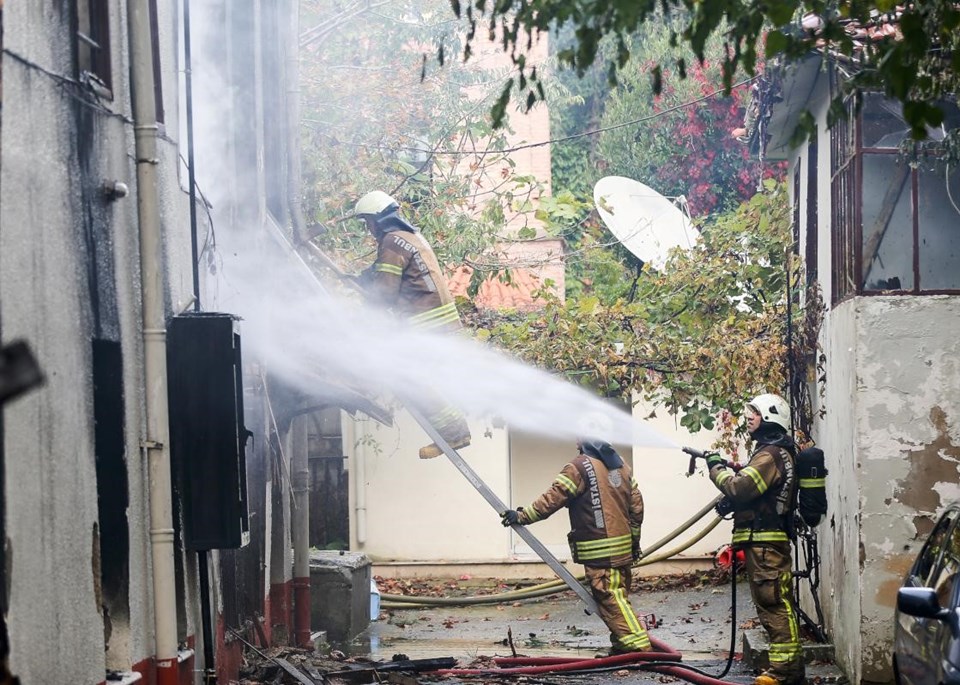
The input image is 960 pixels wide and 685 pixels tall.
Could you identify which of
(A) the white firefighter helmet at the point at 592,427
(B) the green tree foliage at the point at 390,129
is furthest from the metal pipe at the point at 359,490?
(A) the white firefighter helmet at the point at 592,427

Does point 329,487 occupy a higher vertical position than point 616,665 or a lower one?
higher

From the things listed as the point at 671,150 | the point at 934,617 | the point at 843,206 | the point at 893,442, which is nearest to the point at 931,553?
the point at 934,617

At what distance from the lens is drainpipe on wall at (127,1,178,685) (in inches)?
261

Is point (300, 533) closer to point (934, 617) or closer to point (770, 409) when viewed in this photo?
point (770, 409)

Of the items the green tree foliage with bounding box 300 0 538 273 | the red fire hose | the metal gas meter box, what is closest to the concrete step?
the red fire hose

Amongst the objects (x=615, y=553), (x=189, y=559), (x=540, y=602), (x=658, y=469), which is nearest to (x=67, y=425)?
(x=189, y=559)

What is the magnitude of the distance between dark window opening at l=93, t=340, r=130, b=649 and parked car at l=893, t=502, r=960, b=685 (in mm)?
3715

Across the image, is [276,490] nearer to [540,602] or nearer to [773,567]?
[773,567]

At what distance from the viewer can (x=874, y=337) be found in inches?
356

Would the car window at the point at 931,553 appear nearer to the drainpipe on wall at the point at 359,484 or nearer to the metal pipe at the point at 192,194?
the metal pipe at the point at 192,194

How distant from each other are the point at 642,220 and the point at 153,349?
10.1m

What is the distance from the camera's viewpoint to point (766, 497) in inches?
384

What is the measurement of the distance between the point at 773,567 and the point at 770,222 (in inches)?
196

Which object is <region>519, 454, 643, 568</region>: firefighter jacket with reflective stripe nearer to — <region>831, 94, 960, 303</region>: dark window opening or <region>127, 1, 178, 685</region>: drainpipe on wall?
<region>831, 94, 960, 303</region>: dark window opening
